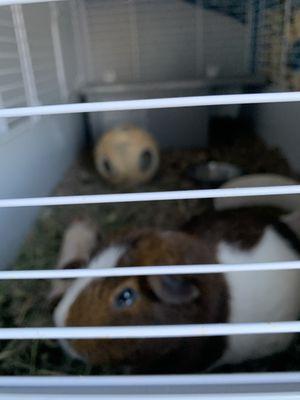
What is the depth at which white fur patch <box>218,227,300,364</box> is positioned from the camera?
3.20 feet

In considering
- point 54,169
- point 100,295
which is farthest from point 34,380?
point 54,169

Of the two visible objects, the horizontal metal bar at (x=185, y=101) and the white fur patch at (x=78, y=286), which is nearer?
the horizontal metal bar at (x=185, y=101)

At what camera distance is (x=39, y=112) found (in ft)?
2.03

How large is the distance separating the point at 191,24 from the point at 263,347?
198cm

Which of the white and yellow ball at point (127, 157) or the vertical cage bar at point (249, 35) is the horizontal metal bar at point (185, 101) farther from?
the vertical cage bar at point (249, 35)

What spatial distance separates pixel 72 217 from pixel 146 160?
500 millimetres

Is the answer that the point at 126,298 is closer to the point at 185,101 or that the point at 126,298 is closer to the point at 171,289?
the point at 171,289

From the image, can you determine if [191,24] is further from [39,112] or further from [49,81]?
Result: [39,112]

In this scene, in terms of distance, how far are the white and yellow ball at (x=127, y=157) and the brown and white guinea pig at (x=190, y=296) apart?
0.84m

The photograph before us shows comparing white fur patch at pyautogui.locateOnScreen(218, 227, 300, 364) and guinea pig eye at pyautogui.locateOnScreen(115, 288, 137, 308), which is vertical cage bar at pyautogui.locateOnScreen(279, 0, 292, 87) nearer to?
white fur patch at pyautogui.locateOnScreen(218, 227, 300, 364)

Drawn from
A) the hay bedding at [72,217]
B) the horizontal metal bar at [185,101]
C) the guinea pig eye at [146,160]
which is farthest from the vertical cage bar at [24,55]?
the horizontal metal bar at [185,101]

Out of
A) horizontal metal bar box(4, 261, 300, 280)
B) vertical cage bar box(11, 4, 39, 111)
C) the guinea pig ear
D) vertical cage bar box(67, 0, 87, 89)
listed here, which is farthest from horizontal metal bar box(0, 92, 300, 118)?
vertical cage bar box(67, 0, 87, 89)

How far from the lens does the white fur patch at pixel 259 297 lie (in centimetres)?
98

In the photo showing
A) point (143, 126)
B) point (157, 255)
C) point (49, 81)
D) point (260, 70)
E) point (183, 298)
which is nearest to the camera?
point (183, 298)
